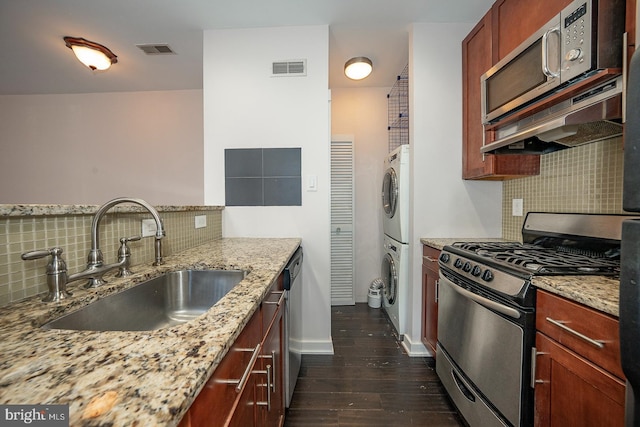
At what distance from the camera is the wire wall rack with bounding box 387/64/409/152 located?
274cm

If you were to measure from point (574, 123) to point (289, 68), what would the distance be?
1.84 m

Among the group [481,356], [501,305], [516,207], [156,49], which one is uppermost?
[156,49]

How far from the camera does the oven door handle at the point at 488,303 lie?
1059 millimetres

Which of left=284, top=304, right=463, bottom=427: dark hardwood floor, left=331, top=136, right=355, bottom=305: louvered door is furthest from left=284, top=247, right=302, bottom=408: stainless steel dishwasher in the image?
left=331, top=136, right=355, bottom=305: louvered door

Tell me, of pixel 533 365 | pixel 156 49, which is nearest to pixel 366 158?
pixel 156 49

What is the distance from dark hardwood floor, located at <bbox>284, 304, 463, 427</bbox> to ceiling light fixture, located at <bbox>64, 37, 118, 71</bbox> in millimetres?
3144

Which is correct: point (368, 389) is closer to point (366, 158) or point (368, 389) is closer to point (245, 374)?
point (245, 374)

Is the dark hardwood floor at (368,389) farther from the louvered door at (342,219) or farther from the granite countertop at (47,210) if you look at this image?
the granite countertop at (47,210)

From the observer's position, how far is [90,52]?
7.53ft

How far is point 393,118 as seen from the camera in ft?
10.2

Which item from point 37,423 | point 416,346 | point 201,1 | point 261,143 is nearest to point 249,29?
point 201,1

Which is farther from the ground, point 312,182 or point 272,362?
point 312,182

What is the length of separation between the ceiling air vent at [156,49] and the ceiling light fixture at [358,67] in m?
1.73

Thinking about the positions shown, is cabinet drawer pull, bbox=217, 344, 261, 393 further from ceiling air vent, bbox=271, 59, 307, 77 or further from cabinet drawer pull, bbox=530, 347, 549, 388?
ceiling air vent, bbox=271, 59, 307, 77
